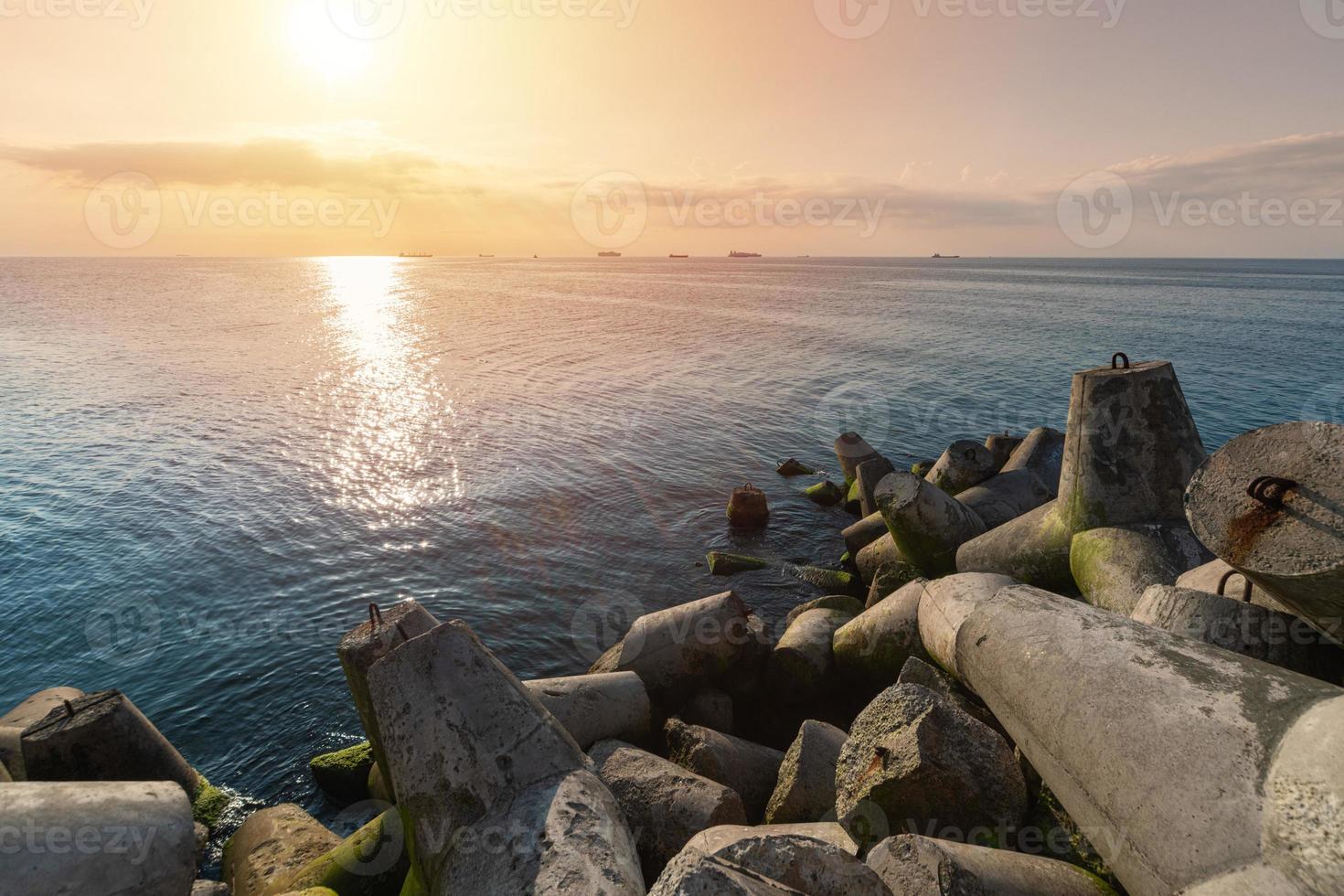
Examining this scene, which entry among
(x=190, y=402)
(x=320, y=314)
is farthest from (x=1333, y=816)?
(x=320, y=314)

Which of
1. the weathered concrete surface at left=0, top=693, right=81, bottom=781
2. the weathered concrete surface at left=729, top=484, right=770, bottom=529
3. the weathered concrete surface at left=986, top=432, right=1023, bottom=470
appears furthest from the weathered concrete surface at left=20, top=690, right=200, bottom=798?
the weathered concrete surface at left=986, top=432, right=1023, bottom=470

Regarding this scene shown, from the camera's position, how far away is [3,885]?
15.7 feet

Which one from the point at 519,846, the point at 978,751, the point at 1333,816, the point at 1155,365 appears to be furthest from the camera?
the point at 1155,365

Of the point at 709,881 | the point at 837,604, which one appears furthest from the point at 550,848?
the point at 837,604

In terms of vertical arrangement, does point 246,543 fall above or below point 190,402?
below

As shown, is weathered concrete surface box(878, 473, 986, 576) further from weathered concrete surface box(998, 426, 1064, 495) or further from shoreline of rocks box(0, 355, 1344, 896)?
weathered concrete surface box(998, 426, 1064, 495)

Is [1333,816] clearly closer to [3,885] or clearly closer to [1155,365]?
[1155,365]

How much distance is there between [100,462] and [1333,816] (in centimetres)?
3046

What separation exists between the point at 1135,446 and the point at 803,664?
17.7 feet

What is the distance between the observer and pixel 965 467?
16078 mm

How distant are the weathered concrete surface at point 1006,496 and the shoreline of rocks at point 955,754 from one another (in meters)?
4.51

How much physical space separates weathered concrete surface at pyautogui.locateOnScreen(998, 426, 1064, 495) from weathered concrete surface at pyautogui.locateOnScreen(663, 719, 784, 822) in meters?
10.2

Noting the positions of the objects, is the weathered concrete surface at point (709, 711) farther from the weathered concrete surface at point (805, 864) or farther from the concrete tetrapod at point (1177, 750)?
the weathered concrete surface at point (805, 864)

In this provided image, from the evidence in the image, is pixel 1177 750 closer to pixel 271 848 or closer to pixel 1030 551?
pixel 1030 551
